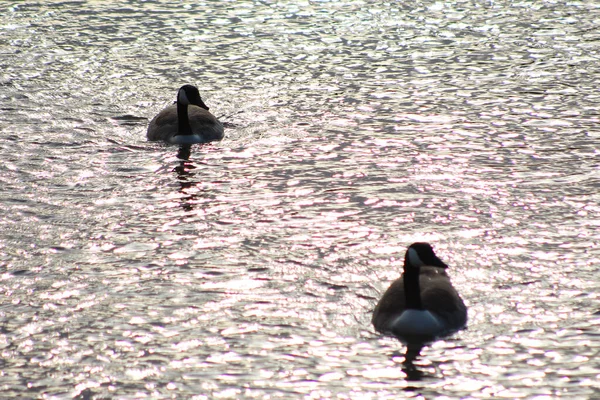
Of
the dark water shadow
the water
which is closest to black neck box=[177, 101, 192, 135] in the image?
the water

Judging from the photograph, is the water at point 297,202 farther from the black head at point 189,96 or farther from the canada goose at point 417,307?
the black head at point 189,96

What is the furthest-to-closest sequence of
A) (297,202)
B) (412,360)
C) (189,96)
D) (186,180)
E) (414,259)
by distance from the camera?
(189,96), (186,180), (297,202), (414,259), (412,360)

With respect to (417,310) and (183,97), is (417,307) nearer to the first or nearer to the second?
(417,310)

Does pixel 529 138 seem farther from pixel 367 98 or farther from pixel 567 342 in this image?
pixel 567 342

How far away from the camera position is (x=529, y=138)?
750 inches

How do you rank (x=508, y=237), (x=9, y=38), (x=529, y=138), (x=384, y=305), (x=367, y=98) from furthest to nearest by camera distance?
(x=9, y=38) < (x=367, y=98) < (x=529, y=138) < (x=508, y=237) < (x=384, y=305)

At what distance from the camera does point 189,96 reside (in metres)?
20.6

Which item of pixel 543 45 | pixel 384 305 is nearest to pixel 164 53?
pixel 543 45

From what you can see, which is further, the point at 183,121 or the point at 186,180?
the point at 183,121

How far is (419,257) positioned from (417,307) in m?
0.57

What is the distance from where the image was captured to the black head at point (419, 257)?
39.7ft

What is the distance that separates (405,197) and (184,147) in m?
5.28

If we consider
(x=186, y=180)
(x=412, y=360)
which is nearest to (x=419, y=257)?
(x=412, y=360)

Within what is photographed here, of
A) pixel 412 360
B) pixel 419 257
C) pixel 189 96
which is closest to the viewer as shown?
pixel 412 360
